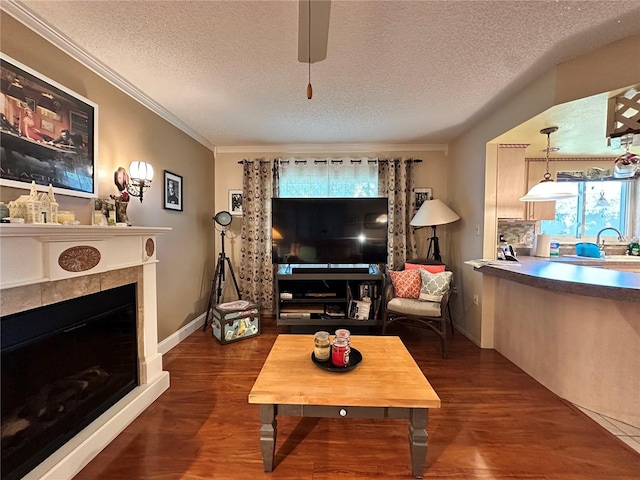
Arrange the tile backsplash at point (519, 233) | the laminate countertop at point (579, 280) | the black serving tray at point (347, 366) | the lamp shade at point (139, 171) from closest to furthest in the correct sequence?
the black serving tray at point (347, 366) → the laminate countertop at point (579, 280) → the lamp shade at point (139, 171) → the tile backsplash at point (519, 233)

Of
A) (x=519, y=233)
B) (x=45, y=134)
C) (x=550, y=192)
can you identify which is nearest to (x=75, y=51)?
(x=45, y=134)

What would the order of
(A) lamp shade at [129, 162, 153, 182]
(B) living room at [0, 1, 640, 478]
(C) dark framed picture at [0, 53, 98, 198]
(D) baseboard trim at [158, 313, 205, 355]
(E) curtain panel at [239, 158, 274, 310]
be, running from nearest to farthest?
(C) dark framed picture at [0, 53, 98, 198], (B) living room at [0, 1, 640, 478], (A) lamp shade at [129, 162, 153, 182], (D) baseboard trim at [158, 313, 205, 355], (E) curtain panel at [239, 158, 274, 310]

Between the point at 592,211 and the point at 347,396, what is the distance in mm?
4357

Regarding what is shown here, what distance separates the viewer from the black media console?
318cm

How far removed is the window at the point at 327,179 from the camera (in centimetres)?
373

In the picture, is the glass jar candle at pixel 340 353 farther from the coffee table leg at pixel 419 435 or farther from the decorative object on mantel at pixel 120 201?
the decorative object on mantel at pixel 120 201

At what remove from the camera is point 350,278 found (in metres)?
3.19

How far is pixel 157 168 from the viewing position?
2.63 meters

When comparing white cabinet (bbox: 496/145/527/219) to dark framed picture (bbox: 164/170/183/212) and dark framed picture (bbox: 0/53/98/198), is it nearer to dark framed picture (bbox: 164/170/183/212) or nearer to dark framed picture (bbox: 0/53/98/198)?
dark framed picture (bbox: 164/170/183/212)

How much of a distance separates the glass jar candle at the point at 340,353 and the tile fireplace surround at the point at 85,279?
1.37m

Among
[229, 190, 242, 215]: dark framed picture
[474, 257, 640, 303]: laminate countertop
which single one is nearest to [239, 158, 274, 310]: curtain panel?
[229, 190, 242, 215]: dark framed picture

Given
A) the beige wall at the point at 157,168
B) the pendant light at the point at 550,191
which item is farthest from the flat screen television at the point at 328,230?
the pendant light at the point at 550,191

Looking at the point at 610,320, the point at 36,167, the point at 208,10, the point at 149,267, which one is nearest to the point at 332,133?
the point at 208,10

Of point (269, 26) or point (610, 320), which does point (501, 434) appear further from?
point (269, 26)
